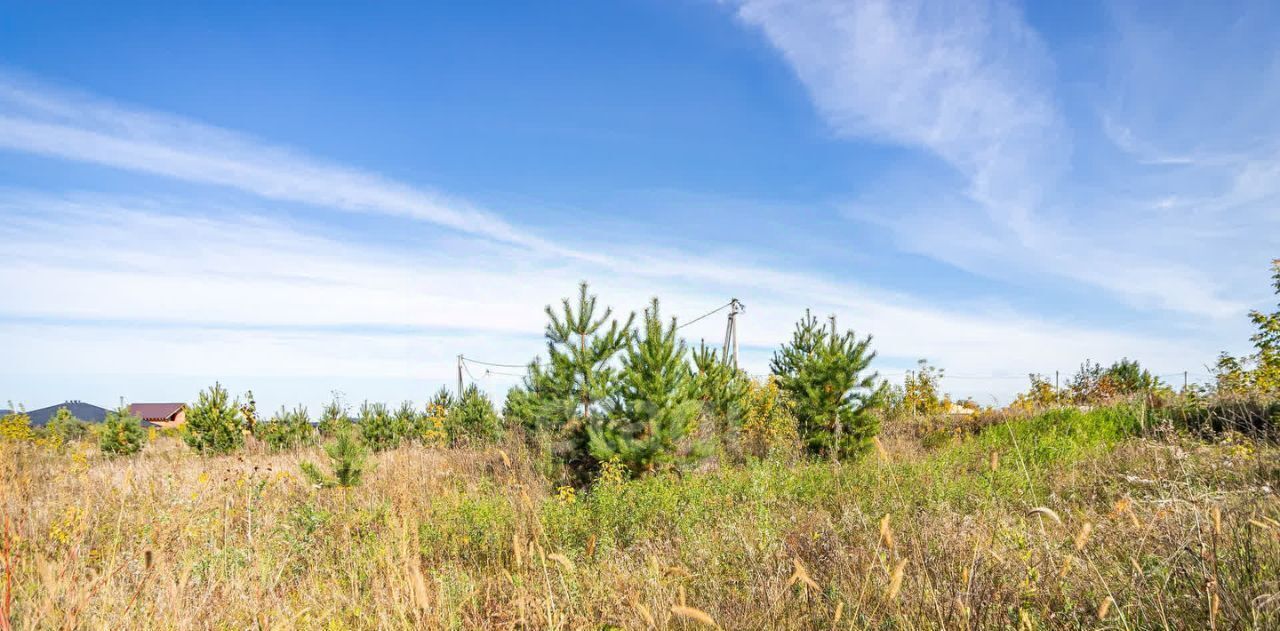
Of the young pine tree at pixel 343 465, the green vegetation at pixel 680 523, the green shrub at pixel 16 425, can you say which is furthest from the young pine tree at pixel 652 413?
the green shrub at pixel 16 425

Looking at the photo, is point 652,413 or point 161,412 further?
point 161,412

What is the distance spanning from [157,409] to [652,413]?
217 ft

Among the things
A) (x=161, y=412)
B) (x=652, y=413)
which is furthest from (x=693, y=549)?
(x=161, y=412)

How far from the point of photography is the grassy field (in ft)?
8.69

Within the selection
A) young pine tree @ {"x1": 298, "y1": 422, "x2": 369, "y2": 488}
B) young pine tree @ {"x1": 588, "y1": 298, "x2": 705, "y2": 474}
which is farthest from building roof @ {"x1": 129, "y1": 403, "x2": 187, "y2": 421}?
young pine tree @ {"x1": 588, "y1": 298, "x2": 705, "y2": 474}

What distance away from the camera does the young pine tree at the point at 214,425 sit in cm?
1658

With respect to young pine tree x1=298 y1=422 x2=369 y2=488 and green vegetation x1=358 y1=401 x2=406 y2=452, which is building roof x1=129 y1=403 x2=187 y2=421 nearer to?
green vegetation x1=358 y1=401 x2=406 y2=452

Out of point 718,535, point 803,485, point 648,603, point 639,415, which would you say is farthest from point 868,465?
point 648,603

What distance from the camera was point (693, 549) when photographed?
476 centimetres

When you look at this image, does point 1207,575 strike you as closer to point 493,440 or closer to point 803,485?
point 803,485

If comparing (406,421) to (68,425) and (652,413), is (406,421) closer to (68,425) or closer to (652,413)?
(652,413)

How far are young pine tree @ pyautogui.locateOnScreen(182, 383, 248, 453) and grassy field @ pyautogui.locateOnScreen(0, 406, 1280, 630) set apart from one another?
6.53 metres

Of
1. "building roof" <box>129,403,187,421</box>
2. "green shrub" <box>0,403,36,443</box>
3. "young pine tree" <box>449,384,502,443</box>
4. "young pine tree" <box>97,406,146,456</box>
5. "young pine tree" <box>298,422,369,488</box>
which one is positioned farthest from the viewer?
"building roof" <box>129,403,187,421</box>

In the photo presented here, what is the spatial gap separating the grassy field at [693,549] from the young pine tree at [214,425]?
257 inches
